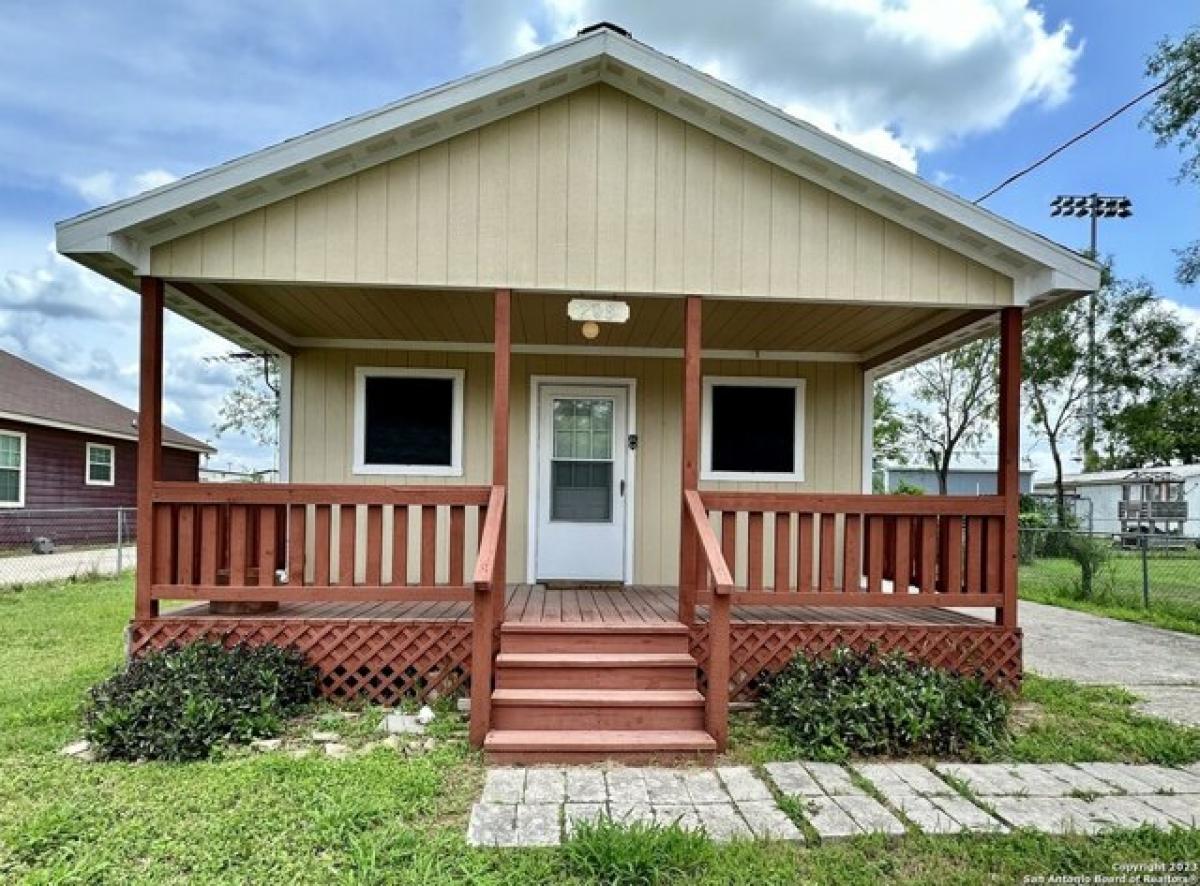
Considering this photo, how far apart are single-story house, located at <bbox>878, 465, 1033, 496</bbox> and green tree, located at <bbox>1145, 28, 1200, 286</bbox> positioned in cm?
1503

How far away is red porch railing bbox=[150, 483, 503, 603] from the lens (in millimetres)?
4492

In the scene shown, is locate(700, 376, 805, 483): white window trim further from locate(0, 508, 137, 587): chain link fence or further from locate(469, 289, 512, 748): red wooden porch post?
locate(0, 508, 137, 587): chain link fence

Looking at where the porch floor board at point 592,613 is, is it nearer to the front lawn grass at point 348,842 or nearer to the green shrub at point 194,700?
the green shrub at point 194,700

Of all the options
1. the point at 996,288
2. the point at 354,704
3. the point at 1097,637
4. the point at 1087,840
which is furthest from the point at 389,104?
the point at 1097,637

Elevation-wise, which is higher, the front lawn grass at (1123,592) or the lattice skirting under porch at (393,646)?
the lattice skirting under porch at (393,646)

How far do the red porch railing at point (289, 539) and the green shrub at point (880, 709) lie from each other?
7.11 feet

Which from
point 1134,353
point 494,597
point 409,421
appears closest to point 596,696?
point 494,597

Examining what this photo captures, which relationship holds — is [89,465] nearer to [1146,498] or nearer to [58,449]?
[58,449]

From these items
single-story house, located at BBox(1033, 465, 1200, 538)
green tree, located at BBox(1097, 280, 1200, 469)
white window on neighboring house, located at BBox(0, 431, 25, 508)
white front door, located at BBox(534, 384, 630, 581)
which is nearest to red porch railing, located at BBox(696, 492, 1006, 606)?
white front door, located at BBox(534, 384, 630, 581)

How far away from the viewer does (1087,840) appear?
288 cm

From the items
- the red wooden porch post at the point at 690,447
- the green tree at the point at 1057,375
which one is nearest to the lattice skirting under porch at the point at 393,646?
the red wooden porch post at the point at 690,447

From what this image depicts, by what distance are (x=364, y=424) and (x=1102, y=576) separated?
10.5 metres

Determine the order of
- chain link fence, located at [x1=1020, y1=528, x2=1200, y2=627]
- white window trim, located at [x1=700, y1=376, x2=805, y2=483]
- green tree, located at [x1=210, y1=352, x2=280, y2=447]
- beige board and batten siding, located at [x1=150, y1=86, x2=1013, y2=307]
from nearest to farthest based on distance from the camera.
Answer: beige board and batten siding, located at [x1=150, y1=86, x2=1013, y2=307]
white window trim, located at [x1=700, y1=376, x2=805, y2=483]
chain link fence, located at [x1=1020, y1=528, x2=1200, y2=627]
green tree, located at [x1=210, y1=352, x2=280, y2=447]

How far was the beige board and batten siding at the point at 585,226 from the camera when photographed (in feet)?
14.7
